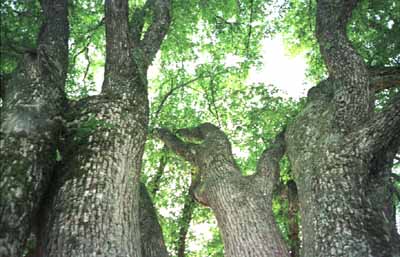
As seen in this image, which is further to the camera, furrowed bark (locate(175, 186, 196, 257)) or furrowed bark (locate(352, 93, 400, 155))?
furrowed bark (locate(175, 186, 196, 257))

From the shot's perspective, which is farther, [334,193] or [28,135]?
[334,193]

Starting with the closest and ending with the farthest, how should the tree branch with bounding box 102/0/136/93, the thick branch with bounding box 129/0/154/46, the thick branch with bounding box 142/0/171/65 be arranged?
the tree branch with bounding box 102/0/136/93
the thick branch with bounding box 142/0/171/65
the thick branch with bounding box 129/0/154/46

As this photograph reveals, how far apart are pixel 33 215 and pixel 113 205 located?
2.64ft

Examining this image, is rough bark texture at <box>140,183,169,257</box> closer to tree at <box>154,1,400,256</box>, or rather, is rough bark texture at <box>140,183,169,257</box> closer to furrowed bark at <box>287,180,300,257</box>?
tree at <box>154,1,400,256</box>

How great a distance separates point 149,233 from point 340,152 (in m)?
3.18

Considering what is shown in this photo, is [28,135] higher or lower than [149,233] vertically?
higher

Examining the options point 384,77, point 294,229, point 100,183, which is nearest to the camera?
point 100,183

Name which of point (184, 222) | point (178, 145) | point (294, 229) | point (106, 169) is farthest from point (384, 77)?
point (184, 222)

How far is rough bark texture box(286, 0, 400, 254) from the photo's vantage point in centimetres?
457

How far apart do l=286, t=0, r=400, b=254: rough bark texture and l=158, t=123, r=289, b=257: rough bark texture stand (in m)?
0.61

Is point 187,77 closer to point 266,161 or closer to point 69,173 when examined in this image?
point 266,161

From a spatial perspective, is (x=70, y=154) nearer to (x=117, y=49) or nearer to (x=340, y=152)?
(x=117, y=49)

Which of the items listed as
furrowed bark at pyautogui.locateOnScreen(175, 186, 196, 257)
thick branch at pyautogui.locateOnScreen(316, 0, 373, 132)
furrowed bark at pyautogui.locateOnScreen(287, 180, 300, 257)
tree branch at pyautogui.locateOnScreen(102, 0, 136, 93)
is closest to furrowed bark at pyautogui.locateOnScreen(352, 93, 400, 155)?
thick branch at pyautogui.locateOnScreen(316, 0, 373, 132)

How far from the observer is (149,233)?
603 cm
